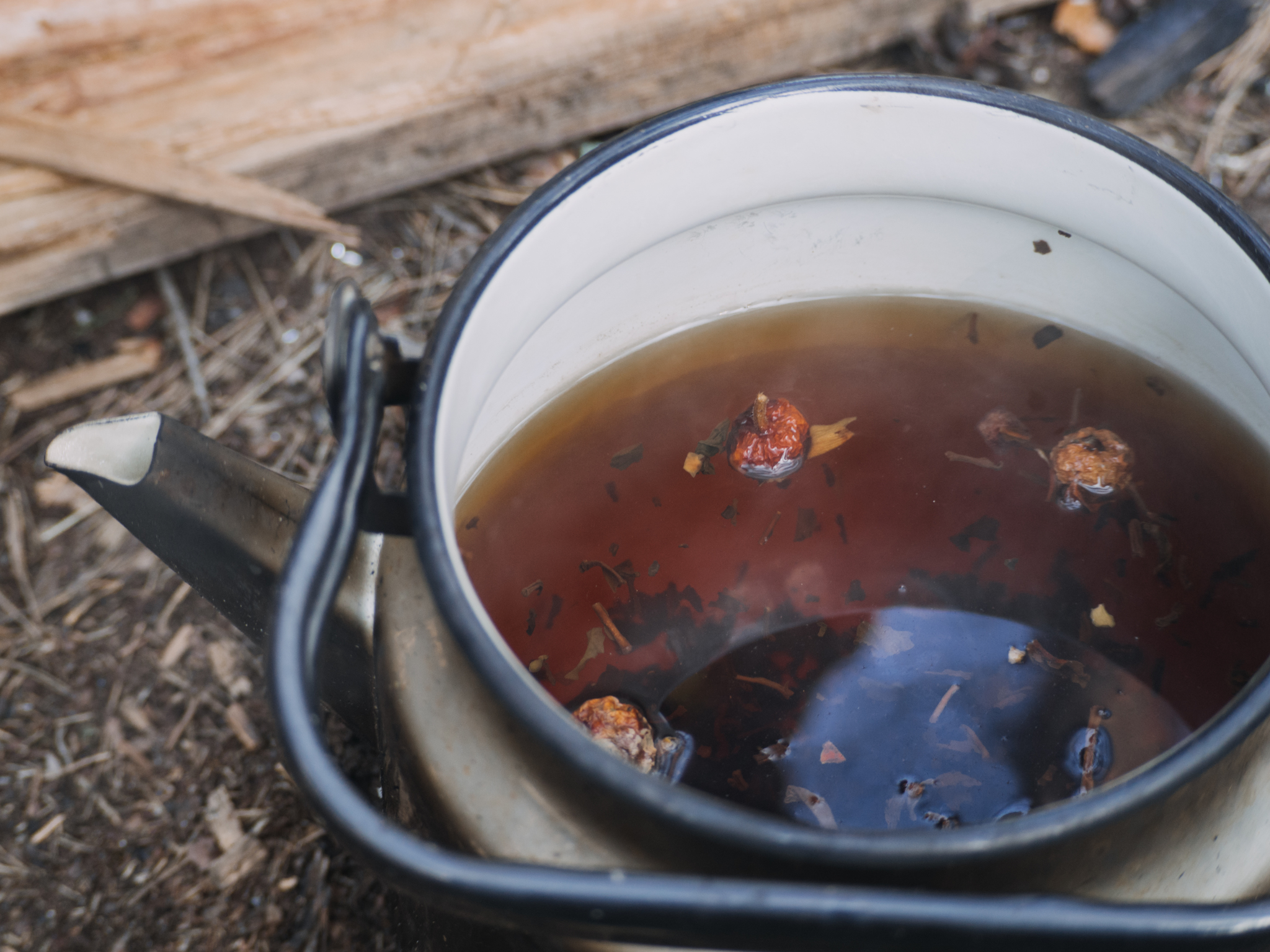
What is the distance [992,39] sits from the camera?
5.19 feet

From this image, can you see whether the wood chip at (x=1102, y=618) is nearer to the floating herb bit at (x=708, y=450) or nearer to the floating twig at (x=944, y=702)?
the floating twig at (x=944, y=702)

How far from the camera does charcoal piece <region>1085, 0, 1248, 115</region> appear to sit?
1.53 metres

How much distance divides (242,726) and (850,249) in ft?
3.05

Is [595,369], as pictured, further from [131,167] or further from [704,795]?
[131,167]

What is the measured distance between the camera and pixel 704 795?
490 mm

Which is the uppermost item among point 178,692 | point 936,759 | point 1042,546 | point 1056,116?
point 1056,116

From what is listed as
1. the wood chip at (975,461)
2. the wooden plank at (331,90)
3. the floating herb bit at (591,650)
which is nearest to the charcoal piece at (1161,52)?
the wooden plank at (331,90)

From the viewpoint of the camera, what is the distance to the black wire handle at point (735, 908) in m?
0.37

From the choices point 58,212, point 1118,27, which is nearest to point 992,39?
point 1118,27

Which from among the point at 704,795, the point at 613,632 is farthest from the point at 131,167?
the point at 704,795

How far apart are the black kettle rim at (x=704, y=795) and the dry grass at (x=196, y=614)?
0.70m

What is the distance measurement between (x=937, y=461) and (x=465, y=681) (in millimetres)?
618

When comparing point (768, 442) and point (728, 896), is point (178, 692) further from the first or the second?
point (728, 896)

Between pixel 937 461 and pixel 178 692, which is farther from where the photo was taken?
pixel 178 692
